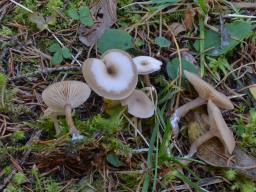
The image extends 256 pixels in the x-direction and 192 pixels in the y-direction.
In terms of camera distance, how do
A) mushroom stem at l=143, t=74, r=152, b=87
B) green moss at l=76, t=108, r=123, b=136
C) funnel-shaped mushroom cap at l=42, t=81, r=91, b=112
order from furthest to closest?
1. mushroom stem at l=143, t=74, r=152, b=87
2. green moss at l=76, t=108, r=123, b=136
3. funnel-shaped mushroom cap at l=42, t=81, r=91, b=112

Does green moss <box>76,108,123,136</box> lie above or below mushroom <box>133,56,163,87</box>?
below

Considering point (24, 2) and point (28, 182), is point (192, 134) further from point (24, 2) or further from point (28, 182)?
point (24, 2)

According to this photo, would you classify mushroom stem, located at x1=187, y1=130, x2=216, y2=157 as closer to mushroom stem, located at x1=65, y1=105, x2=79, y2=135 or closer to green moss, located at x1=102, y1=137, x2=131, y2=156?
green moss, located at x1=102, y1=137, x2=131, y2=156

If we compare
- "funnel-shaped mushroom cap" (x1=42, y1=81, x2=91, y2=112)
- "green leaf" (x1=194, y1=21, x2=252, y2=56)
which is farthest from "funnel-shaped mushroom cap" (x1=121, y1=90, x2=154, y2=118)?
"green leaf" (x1=194, y1=21, x2=252, y2=56)

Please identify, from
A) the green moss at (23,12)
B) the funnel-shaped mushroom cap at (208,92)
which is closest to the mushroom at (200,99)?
the funnel-shaped mushroom cap at (208,92)

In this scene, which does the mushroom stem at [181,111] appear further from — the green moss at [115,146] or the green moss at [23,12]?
the green moss at [23,12]

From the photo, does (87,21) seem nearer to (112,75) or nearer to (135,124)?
(112,75)
